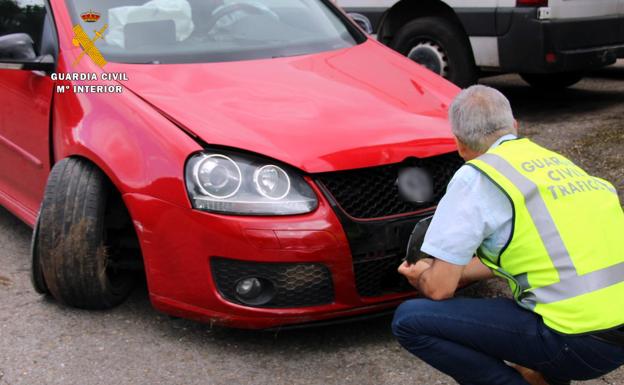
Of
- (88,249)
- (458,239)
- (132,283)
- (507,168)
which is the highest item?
(507,168)

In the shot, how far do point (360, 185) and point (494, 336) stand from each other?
3.16ft

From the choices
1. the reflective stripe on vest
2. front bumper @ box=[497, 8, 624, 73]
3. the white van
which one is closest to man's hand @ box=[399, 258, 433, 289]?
the reflective stripe on vest

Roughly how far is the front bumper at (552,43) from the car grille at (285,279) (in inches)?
158

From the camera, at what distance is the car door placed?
14.5 feet

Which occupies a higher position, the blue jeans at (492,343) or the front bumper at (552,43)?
the blue jeans at (492,343)

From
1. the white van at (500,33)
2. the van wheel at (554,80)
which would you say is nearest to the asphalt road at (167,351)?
the white van at (500,33)

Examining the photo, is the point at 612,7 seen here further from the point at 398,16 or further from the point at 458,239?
the point at 458,239

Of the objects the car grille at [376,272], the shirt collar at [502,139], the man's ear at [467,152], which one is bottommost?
the car grille at [376,272]

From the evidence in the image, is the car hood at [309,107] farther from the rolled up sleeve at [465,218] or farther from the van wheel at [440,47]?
the van wheel at [440,47]

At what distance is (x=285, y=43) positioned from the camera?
465 centimetres

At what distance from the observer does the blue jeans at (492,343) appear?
107 inches

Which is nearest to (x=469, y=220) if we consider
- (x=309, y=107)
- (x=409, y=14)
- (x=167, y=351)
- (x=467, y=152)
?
(x=467, y=152)

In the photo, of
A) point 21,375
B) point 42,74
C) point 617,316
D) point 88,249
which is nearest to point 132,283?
point 88,249

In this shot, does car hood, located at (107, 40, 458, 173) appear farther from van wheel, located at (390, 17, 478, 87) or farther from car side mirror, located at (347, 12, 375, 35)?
van wheel, located at (390, 17, 478, 87)
